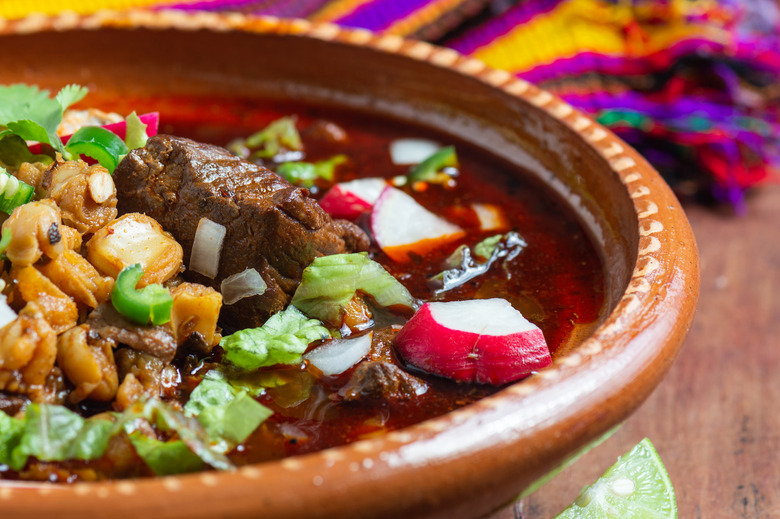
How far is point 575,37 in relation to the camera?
4.89 metres

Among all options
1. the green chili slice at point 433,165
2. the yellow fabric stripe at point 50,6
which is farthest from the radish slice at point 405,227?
the yellow fabric stripe at point 50,6

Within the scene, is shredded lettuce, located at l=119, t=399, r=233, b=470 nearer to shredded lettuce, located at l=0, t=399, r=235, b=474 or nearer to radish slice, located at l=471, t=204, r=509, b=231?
shredded lettuce, located at l=0, t=399, r=235, b=474

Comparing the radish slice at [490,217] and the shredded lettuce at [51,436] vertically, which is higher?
the shredded lettuce at [51,436]

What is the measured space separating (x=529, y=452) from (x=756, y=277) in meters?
2.85

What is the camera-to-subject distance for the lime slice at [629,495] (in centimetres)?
240

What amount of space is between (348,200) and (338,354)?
86 centimetres

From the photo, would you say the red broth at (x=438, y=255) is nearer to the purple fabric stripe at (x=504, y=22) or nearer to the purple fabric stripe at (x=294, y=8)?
the purple fabric stripe at (x=294, y=8)

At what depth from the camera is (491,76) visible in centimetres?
347

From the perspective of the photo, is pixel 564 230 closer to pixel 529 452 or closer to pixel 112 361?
pixel 529 452

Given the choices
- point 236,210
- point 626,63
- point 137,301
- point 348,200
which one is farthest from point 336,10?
point 137,301

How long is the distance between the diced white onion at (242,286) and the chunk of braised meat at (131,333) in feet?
0.87

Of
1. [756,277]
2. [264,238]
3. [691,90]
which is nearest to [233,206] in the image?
[264,238]

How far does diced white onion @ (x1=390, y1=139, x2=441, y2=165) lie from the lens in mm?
3432

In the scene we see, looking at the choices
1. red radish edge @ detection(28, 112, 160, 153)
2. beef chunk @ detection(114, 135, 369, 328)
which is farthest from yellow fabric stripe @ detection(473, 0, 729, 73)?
beef chunk @ detection(114, 135, 369, 328)
